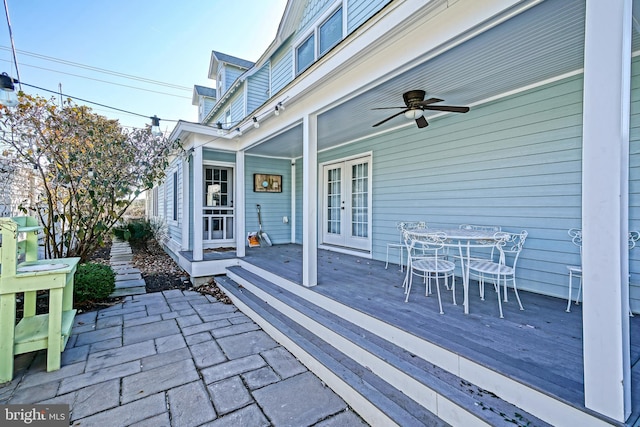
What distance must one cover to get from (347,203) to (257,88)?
4638mm

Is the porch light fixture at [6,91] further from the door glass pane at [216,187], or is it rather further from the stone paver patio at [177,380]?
the door glass pane at [216,187]

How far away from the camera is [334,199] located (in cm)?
650

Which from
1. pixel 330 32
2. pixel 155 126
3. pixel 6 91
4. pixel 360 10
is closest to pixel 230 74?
pixel 330 32

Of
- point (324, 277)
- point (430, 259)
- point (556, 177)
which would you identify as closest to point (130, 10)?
point (324, 277)

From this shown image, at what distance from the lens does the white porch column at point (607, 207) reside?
1.27 m

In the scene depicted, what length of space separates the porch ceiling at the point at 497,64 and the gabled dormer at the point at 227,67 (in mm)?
6746

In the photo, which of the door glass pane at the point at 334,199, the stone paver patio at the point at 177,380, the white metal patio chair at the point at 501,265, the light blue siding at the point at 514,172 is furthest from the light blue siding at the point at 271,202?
the white metal patio chair at the point at 501,265

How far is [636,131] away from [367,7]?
3.92 metres

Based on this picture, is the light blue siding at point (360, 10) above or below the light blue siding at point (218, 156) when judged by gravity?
above

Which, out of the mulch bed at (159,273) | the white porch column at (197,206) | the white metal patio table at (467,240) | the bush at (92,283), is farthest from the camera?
the white porch column at (197,206)

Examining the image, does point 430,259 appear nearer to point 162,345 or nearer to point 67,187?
point 162,345

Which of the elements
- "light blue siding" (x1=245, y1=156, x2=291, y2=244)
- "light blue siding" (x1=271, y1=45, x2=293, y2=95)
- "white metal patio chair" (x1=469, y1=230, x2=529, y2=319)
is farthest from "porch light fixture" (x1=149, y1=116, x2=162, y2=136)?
"white metal patio chair" (x1=469, y1=230, x2=529, y2=319)

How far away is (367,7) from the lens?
15.3 ft

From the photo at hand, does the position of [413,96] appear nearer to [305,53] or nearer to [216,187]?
[305,53]
